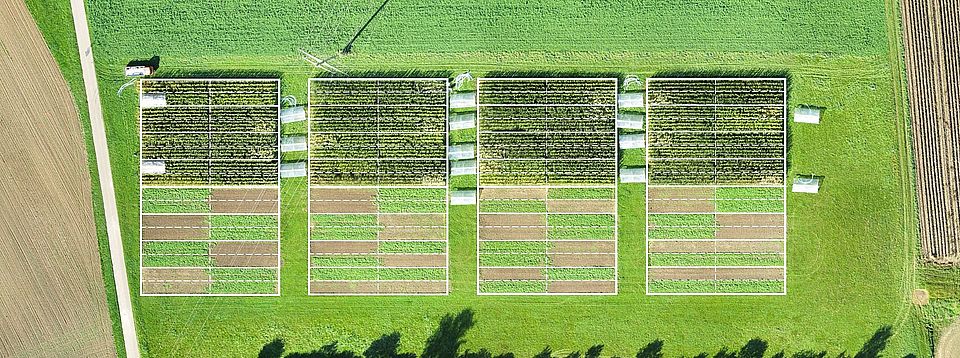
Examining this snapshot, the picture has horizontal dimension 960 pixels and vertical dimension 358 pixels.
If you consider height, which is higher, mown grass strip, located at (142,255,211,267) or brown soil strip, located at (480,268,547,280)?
mown grass strip, located at (142,255,211,267)


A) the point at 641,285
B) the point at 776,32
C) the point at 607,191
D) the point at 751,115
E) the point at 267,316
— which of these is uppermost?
the point at 776,32

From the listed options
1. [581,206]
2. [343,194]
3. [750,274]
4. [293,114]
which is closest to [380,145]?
[343,194]

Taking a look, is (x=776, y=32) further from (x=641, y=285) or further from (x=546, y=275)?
(x=546, y=275)

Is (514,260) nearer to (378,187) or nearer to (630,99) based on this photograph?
(378,187)

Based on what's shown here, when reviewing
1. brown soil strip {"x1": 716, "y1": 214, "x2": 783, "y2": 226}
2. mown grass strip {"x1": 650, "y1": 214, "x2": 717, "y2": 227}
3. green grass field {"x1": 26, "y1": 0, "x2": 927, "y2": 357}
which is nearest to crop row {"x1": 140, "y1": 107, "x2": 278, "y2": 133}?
green grass field {"x1": 26, "y1": 0, "x2": 927, "y2": 357}

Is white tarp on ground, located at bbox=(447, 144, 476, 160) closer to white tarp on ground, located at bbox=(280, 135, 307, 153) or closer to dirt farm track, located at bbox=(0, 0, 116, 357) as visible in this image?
white tarp on ground, located at bbox=(280, 135, 307, 153)

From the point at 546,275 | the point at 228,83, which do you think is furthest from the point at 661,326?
the point at 228,83
